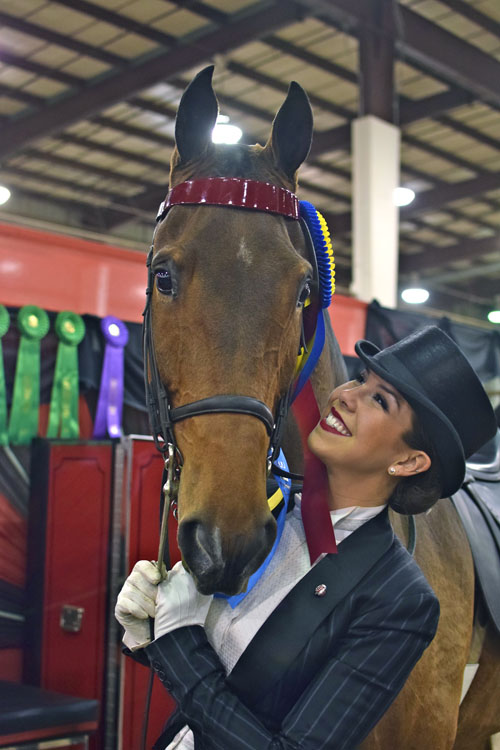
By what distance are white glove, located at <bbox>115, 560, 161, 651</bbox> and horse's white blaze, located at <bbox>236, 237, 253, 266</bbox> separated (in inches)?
19.0

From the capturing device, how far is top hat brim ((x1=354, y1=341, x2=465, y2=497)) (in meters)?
1.34

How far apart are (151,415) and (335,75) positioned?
8349 millimetres

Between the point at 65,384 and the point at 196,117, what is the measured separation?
2235 mm

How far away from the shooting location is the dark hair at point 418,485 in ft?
4.50

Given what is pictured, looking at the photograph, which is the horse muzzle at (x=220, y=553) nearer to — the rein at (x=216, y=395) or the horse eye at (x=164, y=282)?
the rein at (x=216, y=395)

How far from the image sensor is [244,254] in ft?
4.13

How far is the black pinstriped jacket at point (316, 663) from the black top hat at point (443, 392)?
0.20 m

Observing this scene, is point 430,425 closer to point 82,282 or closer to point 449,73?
point 82,282

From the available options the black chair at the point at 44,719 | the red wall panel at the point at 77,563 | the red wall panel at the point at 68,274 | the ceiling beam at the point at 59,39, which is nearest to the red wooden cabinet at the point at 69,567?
the red wall panel at the point at 77,563

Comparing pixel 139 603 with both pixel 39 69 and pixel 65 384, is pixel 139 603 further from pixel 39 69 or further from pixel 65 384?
pixel 39 69

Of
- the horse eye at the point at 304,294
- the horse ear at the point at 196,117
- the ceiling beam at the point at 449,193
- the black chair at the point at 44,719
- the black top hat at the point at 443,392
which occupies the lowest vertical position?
the black chair at the point at 44,719

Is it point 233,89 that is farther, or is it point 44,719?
point 233,89

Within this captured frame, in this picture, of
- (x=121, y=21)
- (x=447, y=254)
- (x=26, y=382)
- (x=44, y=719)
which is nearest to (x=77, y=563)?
(x=44, y=719)

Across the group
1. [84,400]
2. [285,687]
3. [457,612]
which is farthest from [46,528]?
[285,687]
